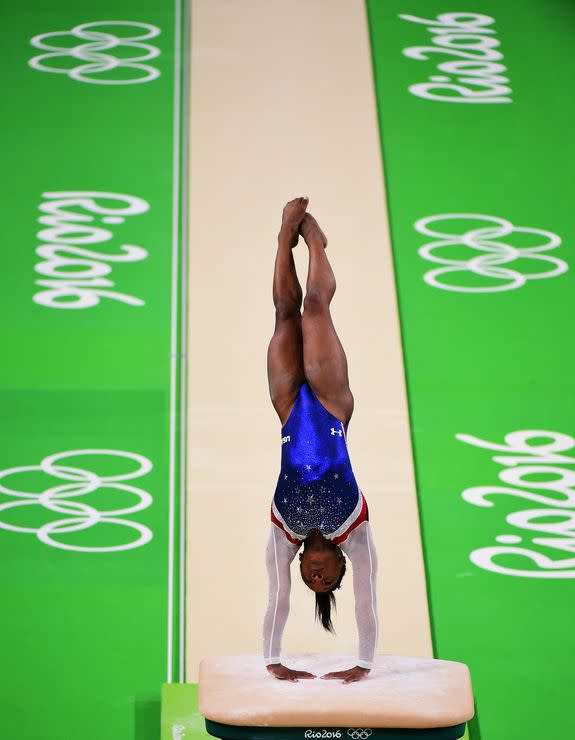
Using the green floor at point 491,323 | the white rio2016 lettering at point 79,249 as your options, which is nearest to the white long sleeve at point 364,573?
the green floor at point 491,323

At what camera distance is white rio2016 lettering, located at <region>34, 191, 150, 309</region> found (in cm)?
700

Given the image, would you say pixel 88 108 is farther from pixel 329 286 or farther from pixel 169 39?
pixel 329 286

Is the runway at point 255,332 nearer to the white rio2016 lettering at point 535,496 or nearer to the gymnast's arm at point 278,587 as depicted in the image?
the white rio2016 lettering at point 535,496

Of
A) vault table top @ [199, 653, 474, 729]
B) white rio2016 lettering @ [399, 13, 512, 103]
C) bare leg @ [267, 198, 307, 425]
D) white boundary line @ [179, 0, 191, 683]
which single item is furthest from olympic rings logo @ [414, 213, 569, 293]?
vault table top @ [199, 653, 474, 729]

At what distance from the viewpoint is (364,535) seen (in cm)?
466

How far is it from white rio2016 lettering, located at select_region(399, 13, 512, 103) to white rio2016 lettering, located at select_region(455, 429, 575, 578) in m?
2.61

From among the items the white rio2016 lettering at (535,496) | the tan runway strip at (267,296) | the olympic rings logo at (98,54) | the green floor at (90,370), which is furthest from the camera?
the olympic rings logo at (98,54)

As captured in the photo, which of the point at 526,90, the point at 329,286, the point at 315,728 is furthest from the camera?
the point at 526,90

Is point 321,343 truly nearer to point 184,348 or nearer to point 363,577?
point 363,577

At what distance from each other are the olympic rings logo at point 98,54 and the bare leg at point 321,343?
11.1ft

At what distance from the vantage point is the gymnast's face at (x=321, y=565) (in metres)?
4.62

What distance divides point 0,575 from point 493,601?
8.37 feet

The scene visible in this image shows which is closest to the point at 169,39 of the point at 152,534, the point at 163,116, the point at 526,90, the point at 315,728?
the point at 163,116

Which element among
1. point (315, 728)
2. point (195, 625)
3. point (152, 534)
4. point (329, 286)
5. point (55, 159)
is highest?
point (55, 159)
